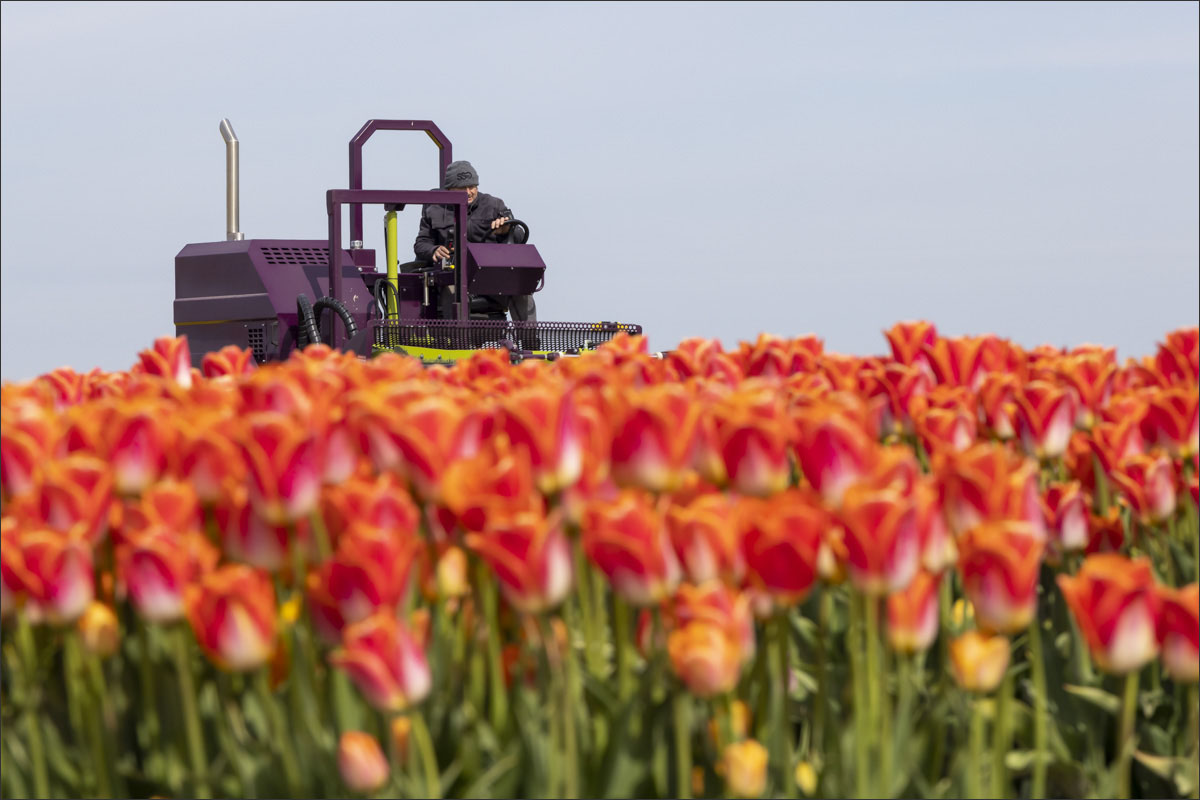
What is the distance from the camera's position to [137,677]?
218cm

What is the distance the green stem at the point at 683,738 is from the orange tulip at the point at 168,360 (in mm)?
2135

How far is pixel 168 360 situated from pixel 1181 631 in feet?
8.37

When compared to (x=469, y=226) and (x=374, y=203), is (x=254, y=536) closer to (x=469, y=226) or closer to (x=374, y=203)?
(x=374, y=203)

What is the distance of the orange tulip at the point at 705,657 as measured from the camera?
5.38ft

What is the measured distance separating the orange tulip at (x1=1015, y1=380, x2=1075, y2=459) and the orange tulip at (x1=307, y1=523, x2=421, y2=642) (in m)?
1.37

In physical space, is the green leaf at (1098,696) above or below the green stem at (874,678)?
below

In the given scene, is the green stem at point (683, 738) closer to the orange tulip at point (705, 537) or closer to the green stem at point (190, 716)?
the orange tulip at point (705, 537)

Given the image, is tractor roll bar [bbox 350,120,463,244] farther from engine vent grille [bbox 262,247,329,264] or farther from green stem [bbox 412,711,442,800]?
green stem [bbox 412,711,442,800]

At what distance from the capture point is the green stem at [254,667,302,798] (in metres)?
1.80

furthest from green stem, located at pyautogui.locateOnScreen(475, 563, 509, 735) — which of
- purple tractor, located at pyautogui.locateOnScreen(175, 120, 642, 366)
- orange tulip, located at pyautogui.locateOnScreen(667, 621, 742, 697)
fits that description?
purple tractor, located at pyautogui.locateOnScreen(175, 120, 642, 366)

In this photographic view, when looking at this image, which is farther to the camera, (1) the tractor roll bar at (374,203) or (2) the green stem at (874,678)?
(1) the tractor roll bar at (374,203)

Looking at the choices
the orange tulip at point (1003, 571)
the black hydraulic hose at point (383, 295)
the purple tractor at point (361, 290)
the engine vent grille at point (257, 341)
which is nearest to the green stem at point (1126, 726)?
the orange tulip at point (1003, 571)

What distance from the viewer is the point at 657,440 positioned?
6.16 feet

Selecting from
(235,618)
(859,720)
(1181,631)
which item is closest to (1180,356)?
(1181,631)
